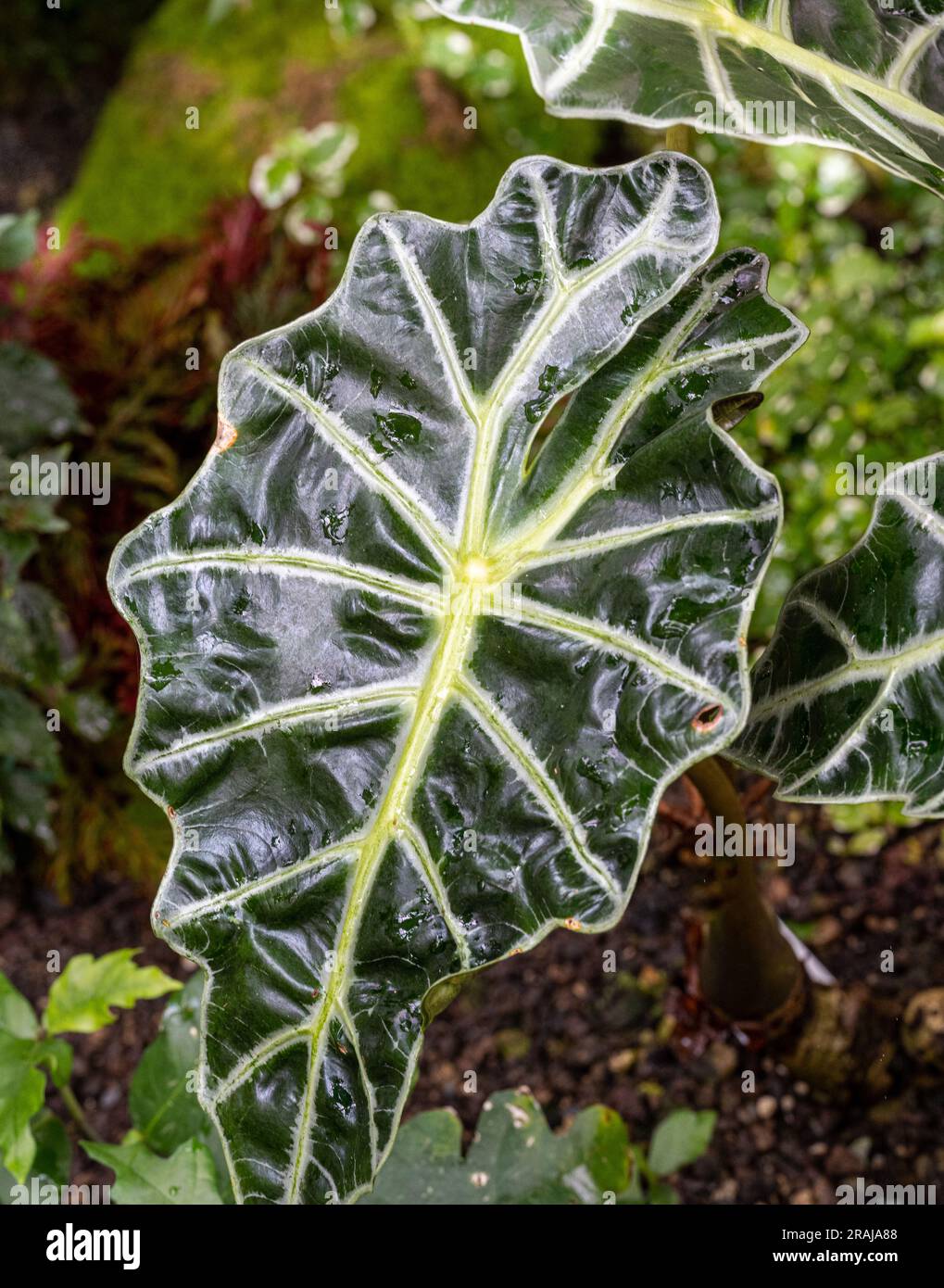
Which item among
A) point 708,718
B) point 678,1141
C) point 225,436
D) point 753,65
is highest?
point 753,65

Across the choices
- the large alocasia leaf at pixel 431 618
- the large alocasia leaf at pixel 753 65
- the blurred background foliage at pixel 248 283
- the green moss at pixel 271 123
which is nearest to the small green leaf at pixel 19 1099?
the large alocasia leaf at pixel 431 618

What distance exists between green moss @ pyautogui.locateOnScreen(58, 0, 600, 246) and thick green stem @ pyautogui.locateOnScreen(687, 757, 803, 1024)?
1.55 meters

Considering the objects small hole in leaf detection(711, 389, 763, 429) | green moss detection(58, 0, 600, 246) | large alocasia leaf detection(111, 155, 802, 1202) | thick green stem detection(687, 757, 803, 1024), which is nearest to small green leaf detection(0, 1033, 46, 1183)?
large alocasia leaf detection(111, 155, 802, 1202)

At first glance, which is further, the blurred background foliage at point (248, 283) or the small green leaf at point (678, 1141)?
the blurred background foliage at point (248, 283)

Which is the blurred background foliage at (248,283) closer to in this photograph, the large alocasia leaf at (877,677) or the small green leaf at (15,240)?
Answer: the small green leaf at (15,240)

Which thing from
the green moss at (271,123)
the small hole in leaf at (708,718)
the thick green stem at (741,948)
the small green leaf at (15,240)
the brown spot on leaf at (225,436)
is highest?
the green moss at (271,123)

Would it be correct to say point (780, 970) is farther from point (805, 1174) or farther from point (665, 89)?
point (665, 89)

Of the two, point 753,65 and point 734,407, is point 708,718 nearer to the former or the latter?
point 734,407

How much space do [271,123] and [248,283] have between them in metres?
0.86

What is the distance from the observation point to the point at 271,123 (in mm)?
2473

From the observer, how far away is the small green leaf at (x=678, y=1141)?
129 centimetres

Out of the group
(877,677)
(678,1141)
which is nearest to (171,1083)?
(678,1141)

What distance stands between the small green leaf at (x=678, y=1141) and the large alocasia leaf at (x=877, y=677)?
0.67m

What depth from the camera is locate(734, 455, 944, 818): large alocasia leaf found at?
78 centimetres
